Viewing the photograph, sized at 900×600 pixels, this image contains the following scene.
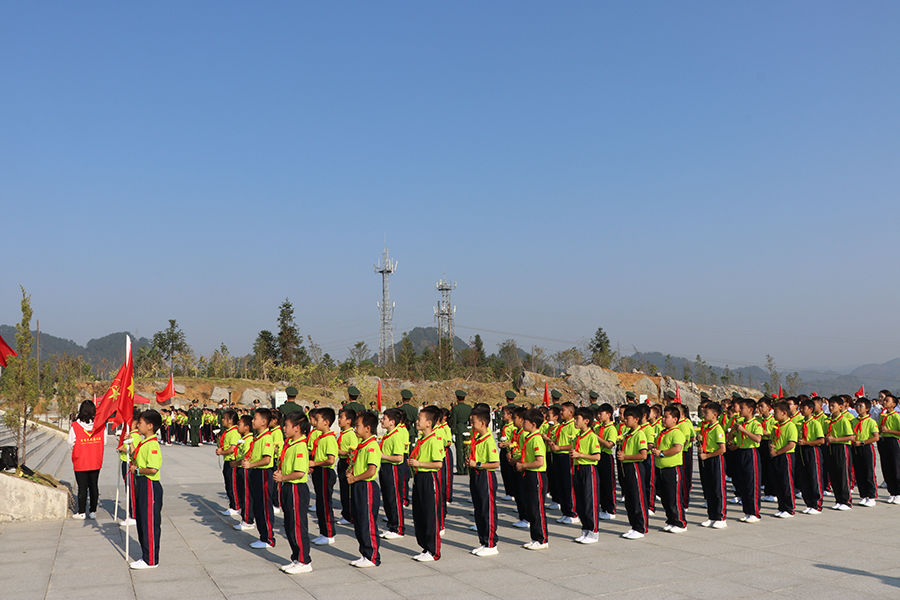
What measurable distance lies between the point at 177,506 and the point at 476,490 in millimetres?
5953

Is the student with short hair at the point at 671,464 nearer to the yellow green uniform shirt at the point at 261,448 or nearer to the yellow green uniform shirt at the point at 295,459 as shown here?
the yellow green uniform shirt at the point at 295,459

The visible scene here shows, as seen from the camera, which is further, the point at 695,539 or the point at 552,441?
the point at 552,441

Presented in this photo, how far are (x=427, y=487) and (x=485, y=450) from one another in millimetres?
796

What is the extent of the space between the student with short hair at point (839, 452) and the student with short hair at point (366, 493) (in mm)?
7658

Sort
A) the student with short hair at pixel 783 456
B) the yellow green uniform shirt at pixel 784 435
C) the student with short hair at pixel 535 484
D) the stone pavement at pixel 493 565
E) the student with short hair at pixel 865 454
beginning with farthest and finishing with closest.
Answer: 1. the student with short hair at pixel 865 454
2. the yellow green uniform shirt at pixel 784 435
3. the student with short hair at pixel 783 456
4. the student with short hair at pixel 535 484
5. the stone pavement at pixel 493 565

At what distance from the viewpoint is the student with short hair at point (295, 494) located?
22.0 ft

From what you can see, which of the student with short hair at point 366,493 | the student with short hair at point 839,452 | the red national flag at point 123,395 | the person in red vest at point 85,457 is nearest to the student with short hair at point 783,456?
the student with short hair at point 839,452

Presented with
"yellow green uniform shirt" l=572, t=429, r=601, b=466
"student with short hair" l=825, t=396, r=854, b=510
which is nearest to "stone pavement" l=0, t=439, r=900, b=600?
"student with short hair" l=825, t=396, r=854, b=510

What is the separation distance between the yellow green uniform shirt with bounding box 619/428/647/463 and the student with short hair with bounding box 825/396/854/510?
13.7ft

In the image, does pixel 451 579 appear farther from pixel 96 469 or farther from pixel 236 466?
pixel 96 469

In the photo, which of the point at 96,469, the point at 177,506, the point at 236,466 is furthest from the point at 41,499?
the point at 236,466

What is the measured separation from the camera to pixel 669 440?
8586mm

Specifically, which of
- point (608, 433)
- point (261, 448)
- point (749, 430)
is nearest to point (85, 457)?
→ point (261, 448)

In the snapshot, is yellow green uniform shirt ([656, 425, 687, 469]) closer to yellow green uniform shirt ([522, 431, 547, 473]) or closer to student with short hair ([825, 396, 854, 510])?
yellow green uniform shirt ([522, 431, 547, 473])
